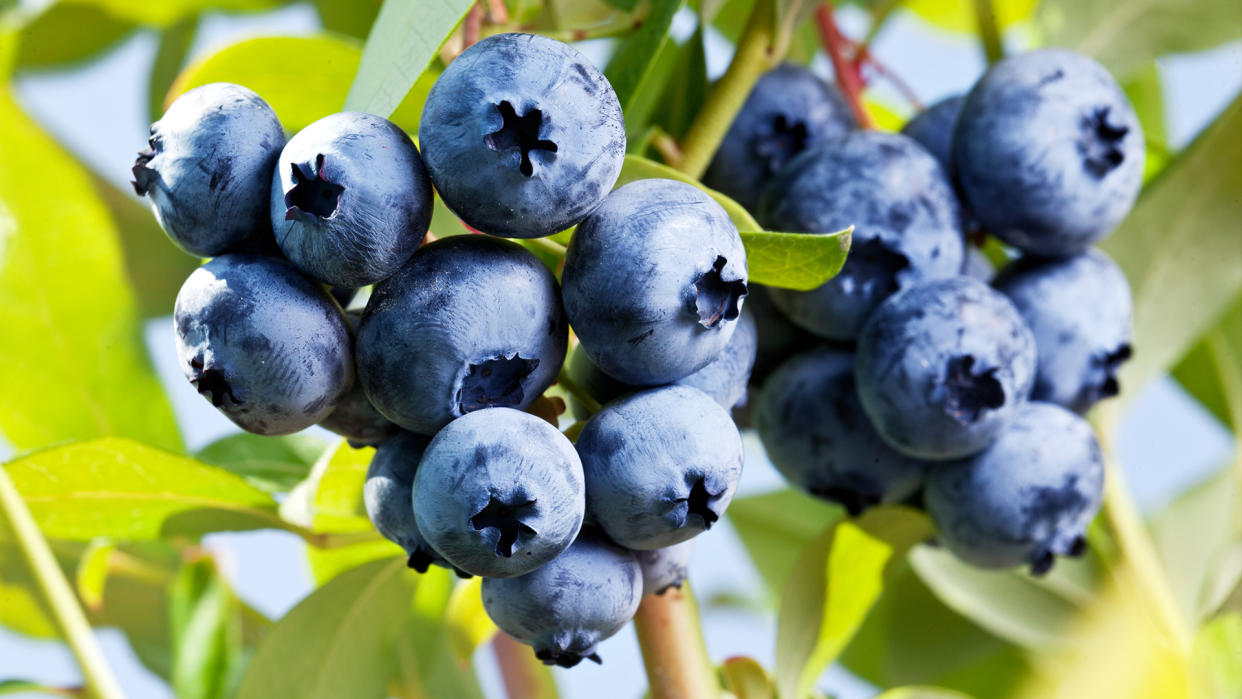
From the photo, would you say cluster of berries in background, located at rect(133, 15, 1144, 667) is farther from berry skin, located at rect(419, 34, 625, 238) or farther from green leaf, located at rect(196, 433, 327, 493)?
green leaf, located at rect(196, 433, 327, 493)

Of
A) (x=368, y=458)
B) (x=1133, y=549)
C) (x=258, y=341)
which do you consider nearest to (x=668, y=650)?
(x=368, y=458)

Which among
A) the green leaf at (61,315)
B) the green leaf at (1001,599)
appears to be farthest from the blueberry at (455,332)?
the green leaf at (1001,599)

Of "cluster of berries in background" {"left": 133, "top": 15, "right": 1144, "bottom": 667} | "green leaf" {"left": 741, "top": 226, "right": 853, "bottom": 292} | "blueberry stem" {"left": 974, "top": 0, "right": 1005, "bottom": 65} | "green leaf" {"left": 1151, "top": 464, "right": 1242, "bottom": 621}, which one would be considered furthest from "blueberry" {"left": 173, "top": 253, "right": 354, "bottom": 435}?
"green leaf" {"left": 1151, "top": 464, "right": 1242, "bottom": 621}

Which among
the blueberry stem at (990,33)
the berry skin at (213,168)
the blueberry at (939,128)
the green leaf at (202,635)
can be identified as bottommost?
the green leaf at (202,635)

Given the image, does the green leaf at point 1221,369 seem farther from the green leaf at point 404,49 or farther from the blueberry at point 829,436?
the green leaf at point 404,49

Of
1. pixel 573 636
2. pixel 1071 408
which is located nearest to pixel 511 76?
pixel 573 636

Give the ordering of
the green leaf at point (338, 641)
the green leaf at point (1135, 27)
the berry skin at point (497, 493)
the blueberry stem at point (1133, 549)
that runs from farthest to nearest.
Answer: the green leaf at point (1135, 27)
the blueberry stem at point (1133, 549)
the green leaf at point (338, 641)
the berry skin at point (497, 493)

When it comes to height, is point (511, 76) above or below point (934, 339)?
above

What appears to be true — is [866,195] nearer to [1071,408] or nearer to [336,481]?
[1071,408]
